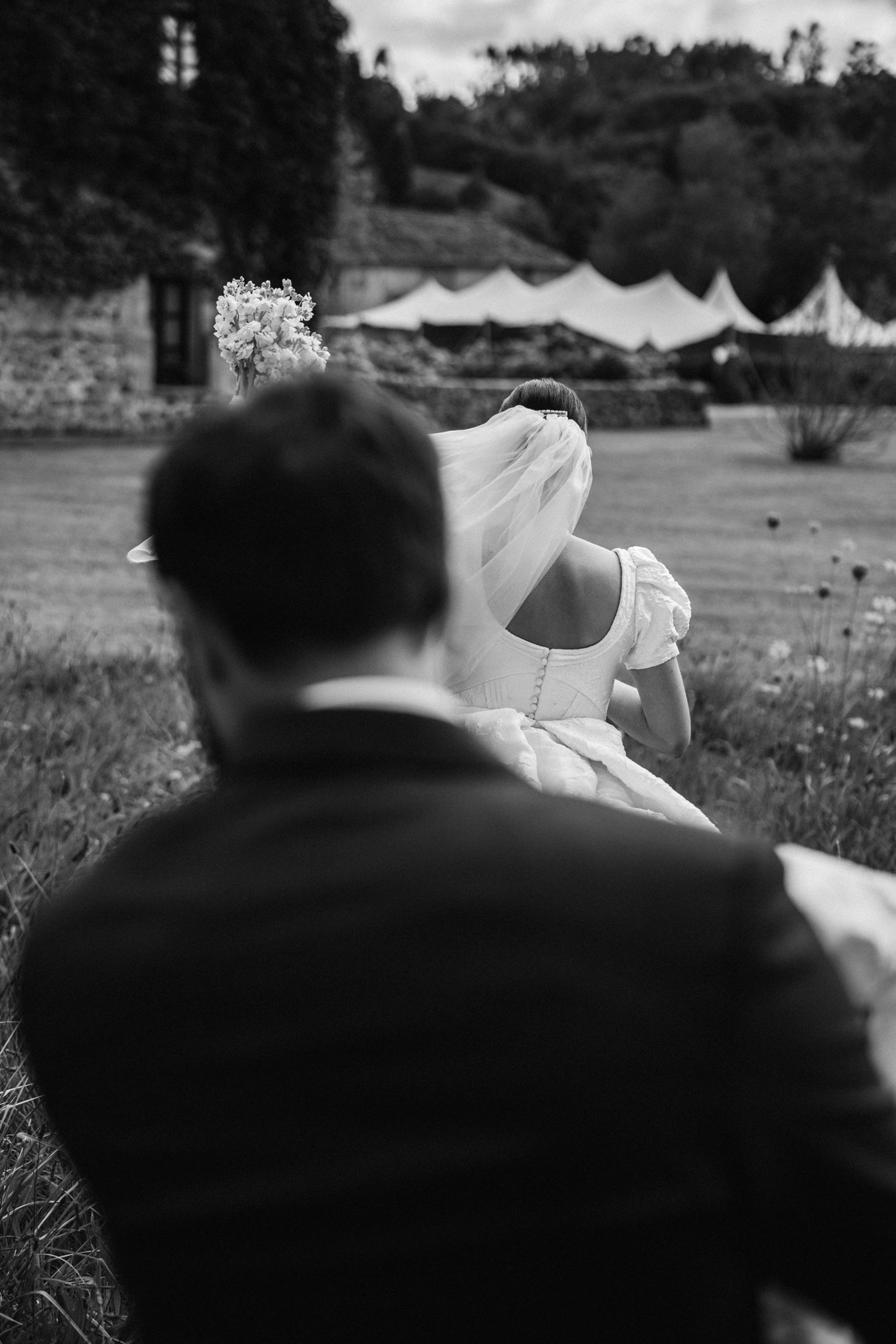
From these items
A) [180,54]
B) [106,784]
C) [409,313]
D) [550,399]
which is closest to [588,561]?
[550,399]

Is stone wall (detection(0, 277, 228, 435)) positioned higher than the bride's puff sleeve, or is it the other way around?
the bride's puff sleeve

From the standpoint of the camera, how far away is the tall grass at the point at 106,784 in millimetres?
2492

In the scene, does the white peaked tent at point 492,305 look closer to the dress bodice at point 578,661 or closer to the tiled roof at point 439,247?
the tiled roof at point 439,247

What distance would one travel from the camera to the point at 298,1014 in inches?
40.6

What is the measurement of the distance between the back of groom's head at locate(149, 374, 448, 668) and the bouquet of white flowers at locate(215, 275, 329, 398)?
2.20 meters

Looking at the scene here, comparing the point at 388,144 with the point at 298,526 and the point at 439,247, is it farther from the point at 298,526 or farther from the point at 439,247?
the point at 298,526

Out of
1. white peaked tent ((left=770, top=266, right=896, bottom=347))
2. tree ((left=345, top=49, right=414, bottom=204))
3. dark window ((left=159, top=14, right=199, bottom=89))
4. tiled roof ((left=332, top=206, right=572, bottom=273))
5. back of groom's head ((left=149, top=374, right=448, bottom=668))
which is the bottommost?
white peaked tent ((left=770, top=266, right=896, bottom=347))

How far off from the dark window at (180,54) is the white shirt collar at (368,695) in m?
23.0

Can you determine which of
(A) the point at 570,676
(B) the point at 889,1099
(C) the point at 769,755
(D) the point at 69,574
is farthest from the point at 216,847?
(D) the point at 69,574

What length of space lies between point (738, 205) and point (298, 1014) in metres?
59.6

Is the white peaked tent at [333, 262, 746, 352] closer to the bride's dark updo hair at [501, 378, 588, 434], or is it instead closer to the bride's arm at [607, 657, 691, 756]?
the bride's dark updo hair at [501, 378, 588, 434]

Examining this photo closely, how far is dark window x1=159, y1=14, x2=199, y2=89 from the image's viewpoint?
21.8 metres

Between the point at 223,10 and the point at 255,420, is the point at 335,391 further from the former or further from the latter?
the point at 223,10

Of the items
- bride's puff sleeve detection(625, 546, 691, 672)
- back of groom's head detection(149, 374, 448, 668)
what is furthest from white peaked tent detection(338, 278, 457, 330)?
back of groom's head detection(149, 374, 448, 668)
